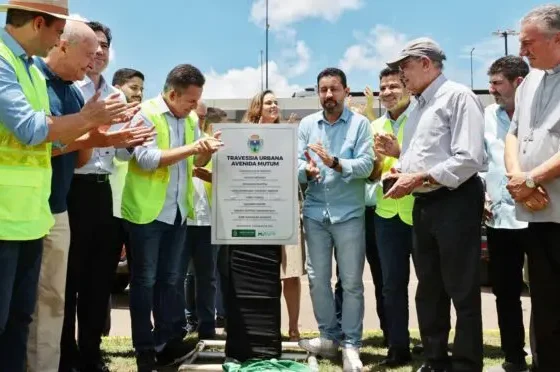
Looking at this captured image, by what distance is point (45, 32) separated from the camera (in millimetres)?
3080

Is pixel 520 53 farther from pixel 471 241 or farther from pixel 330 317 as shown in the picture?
pixel 330 317

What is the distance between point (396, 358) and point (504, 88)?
2.32 m

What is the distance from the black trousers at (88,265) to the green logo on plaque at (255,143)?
3.55 ft

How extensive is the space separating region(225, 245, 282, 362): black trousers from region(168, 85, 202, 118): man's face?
3.76ft

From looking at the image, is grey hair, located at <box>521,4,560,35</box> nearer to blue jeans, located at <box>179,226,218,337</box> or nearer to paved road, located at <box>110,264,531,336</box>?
blue jeans, located at <box>179,226,218,337</box>

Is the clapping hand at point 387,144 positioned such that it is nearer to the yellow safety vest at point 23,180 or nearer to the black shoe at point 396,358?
the black shoe at point 396,358

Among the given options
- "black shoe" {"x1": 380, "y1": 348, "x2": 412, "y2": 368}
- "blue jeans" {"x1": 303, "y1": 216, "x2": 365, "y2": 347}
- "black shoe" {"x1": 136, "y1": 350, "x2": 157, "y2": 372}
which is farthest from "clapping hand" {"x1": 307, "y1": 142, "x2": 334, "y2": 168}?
"black shoe" {"x1": 136, "y1": 350, "x2": 157, "y2": 372}

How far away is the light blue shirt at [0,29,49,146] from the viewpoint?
9.36 ft

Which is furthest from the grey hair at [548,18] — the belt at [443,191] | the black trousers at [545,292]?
the black trousers at [545,292]

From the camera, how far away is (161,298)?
16.2 ft

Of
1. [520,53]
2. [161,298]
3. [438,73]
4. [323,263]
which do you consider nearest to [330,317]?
[323,263]

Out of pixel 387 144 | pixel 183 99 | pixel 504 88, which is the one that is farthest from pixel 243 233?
pixel 504 88

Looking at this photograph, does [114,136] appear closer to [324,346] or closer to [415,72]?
[415,72]

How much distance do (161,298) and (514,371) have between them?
2770mm
